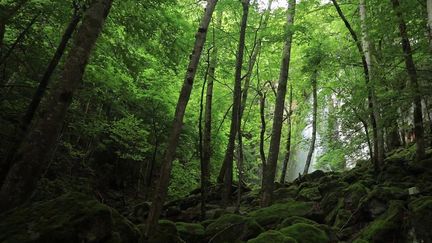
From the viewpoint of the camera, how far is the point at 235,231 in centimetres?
795

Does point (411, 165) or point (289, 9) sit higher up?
point (289, 9)

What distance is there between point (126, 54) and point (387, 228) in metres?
7.67

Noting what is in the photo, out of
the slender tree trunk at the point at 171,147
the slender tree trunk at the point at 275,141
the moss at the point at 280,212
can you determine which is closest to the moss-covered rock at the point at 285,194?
the slender tree trunk at the point at 275,141

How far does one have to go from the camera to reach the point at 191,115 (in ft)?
55.7

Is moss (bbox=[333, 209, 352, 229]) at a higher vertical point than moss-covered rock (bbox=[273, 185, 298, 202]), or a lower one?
lower

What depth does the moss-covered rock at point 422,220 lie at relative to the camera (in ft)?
19.1

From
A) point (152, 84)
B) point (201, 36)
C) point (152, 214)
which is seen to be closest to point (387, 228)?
point (152, 214)

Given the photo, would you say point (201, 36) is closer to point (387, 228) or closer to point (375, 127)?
point (387, 228)

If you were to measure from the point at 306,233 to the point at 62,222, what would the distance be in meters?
4.38

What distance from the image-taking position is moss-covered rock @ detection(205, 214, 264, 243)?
7746mm

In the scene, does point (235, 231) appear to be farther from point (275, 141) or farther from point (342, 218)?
point (275, 141)

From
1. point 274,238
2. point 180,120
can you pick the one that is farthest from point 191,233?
point 180,120

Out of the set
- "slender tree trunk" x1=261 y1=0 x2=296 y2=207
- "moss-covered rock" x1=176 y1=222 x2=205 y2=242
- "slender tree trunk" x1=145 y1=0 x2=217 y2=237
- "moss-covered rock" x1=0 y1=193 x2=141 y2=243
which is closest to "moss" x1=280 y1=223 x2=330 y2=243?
"moss-covered rock" x1=176 y1=222 x2=205 y2=242

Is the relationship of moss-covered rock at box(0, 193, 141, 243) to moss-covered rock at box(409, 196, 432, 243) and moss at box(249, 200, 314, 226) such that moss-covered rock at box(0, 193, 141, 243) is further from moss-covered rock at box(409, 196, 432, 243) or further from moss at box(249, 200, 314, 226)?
moss-covered rock at box(409, 196, 432, 243)
